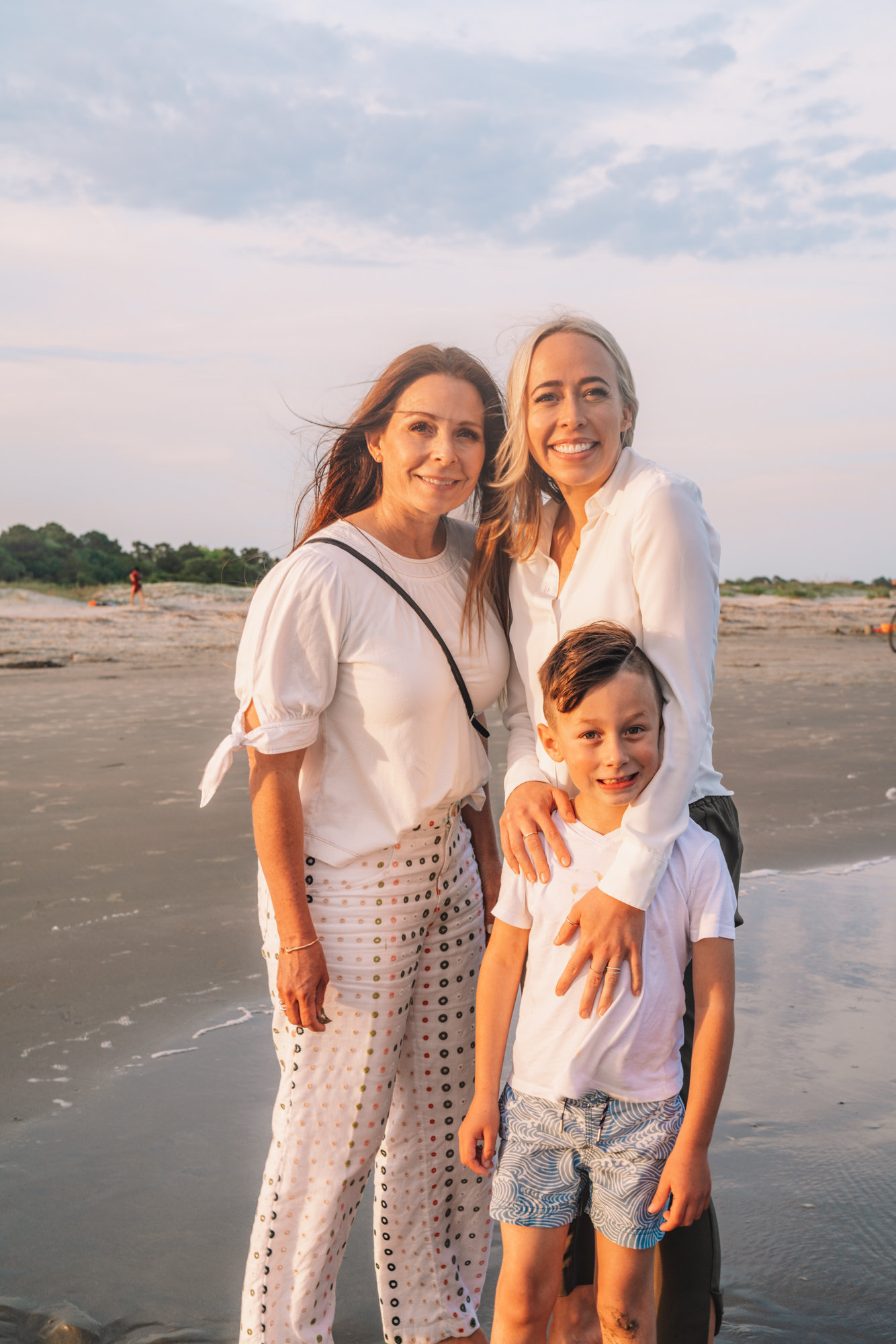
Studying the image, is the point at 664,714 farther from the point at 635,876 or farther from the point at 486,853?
the point at 486,853

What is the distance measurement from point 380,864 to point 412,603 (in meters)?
0.57

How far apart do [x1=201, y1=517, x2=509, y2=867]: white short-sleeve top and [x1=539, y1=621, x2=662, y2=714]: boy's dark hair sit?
0.30m

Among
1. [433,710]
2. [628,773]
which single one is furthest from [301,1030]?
[628,773]

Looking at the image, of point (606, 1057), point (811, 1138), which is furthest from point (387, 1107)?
point (811, 1138)

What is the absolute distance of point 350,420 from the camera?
2.47 m

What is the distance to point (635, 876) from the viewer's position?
1913 millimetres

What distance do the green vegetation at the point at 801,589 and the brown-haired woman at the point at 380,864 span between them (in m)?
33.0

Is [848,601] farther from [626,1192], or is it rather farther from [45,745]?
[626,1192]

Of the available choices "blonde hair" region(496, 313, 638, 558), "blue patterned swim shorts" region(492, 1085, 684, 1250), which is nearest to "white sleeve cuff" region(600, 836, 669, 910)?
"blue patterned swim shorts" region(492, 1085, 684, 1250)

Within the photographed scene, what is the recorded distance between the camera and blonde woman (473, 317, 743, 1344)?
194 centimetres

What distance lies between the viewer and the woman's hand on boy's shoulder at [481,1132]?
2023 mm

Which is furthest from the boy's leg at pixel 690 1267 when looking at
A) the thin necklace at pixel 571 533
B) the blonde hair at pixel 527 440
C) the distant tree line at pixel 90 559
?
the distant tree line at pixel 90 559

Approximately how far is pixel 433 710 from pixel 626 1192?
0.99 meters

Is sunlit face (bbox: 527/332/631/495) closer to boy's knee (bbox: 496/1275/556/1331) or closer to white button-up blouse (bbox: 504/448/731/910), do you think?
white button-up blouse (bbox: 504/448/731/910)
